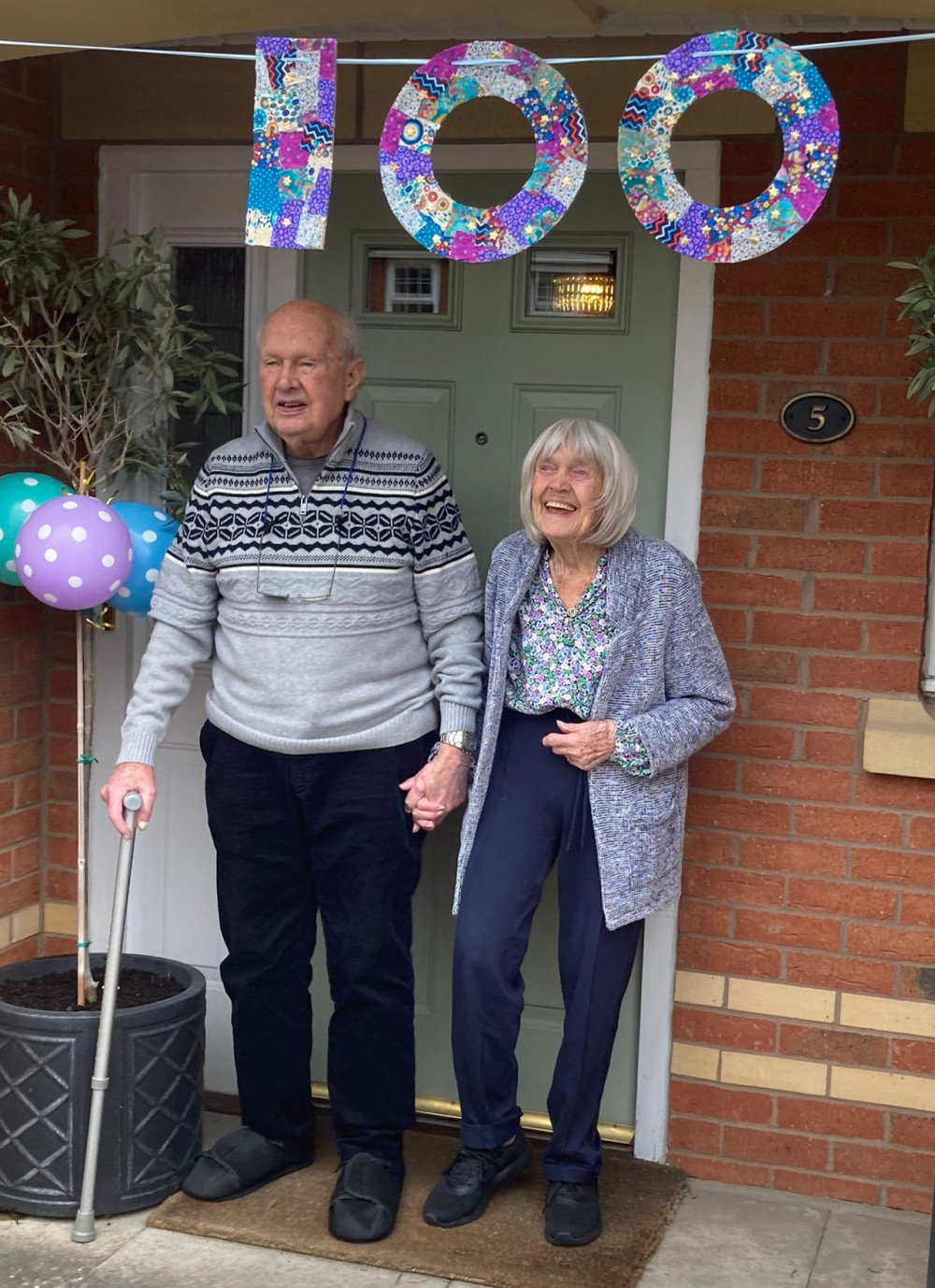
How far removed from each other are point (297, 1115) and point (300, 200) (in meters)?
2.15

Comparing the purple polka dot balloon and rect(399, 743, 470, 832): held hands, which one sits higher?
the purple polka dot balloon

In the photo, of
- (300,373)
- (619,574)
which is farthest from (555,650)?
(300,373)

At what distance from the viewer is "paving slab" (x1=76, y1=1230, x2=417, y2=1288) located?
3236mm

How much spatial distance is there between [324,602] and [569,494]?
0.59 metres

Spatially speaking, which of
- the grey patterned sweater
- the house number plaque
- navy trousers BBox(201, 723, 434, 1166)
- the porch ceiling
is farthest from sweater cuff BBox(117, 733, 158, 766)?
the house number plaque

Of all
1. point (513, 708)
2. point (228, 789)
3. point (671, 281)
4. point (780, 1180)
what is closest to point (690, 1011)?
point (780, 1180)

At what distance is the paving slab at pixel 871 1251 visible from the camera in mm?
3330

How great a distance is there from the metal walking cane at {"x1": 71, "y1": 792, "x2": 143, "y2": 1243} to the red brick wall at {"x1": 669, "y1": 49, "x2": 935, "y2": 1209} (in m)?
1.35

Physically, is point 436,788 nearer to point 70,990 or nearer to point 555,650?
point 555,650

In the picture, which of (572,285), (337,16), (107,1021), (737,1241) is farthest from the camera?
(572,285)

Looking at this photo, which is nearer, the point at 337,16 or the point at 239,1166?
the point at 337,16

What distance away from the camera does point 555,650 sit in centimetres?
334

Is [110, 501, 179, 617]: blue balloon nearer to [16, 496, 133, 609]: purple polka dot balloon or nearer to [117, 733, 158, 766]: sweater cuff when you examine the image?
[16, 496, 133, 609]: purple polka dot balloon

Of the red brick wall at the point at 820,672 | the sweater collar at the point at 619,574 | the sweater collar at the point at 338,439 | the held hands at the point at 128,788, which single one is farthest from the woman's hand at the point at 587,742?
the held hands at the point at 128,788
